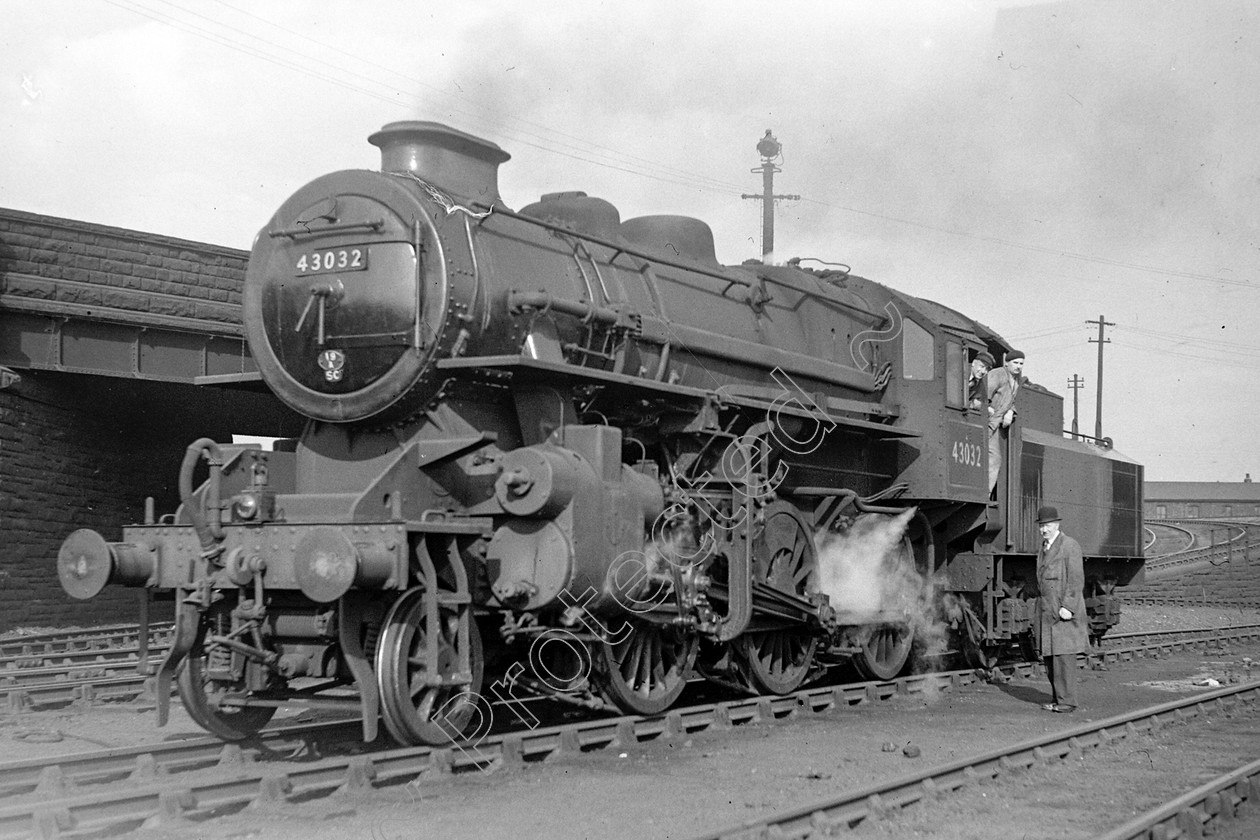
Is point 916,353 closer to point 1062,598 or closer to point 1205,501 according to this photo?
point 1062,598

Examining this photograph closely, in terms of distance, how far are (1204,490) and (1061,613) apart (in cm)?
7682

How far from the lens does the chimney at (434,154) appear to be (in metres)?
7.84

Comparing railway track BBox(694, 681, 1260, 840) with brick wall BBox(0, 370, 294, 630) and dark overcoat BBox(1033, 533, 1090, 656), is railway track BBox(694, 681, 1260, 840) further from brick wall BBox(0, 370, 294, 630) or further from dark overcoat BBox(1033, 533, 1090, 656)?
brick wall BBox(0, 370, 294, 630)

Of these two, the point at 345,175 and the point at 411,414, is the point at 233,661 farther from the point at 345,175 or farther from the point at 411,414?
the point at 345,175

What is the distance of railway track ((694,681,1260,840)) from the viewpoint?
5531mm

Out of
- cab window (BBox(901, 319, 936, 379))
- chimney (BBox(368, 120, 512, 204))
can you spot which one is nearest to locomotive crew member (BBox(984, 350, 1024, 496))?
cab window (BBox(901, 319, 936, 379))

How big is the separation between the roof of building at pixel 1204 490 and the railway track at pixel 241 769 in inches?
2954

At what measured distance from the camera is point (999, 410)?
486 inches

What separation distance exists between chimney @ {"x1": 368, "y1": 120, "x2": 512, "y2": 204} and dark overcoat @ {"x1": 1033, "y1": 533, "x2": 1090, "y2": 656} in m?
5.66

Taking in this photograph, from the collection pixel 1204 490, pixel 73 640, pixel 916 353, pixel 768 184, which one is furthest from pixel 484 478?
pixel 1204 490

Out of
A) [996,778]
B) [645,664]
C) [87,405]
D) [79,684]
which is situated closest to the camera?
[996,778]

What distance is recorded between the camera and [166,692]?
22.1ft

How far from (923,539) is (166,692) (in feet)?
24.0

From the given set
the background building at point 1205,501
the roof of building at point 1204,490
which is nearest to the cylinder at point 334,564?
the background building at point 1205,501
